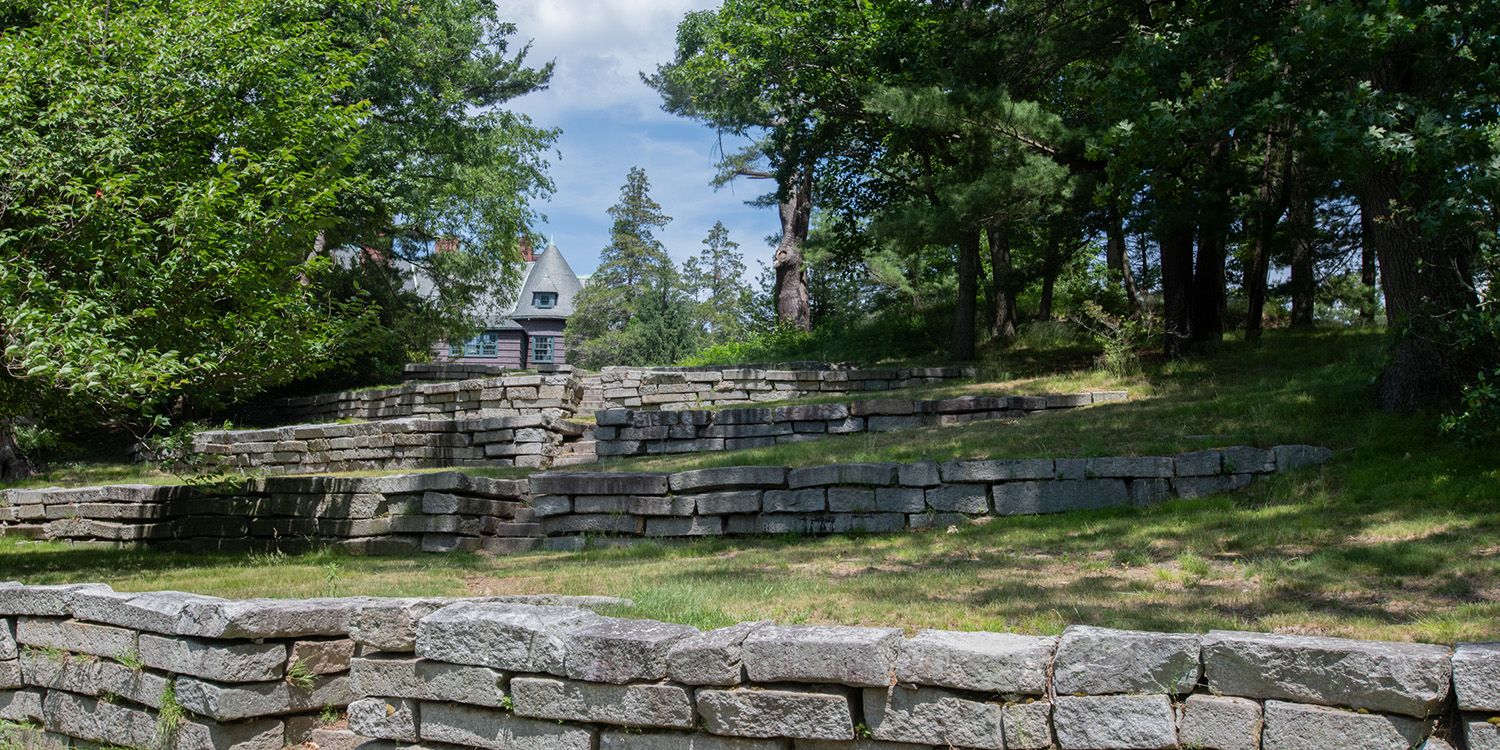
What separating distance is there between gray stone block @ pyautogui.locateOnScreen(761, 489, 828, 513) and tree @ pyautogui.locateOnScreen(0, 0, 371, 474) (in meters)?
4.83

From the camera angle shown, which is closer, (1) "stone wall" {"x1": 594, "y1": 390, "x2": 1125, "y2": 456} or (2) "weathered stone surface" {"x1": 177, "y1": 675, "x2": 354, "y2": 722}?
(2) "weathered stone surface" {"x1": 177, "y1": 675, "x2": 354, "y2": 722}

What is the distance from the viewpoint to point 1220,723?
143 inches

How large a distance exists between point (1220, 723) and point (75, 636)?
5.86 metres

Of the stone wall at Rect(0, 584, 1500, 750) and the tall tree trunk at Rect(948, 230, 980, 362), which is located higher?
the tall tree trunk at Rect(948, 230, 980, 362)

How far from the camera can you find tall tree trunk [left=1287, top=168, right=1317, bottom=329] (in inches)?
624

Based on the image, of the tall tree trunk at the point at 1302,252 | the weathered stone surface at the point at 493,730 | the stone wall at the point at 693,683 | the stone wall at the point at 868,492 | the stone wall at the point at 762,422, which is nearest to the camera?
the stone wall at the point at 693,683

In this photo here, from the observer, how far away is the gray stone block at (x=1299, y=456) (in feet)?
29.5

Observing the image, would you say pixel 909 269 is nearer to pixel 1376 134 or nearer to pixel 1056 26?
pixel 1056 26

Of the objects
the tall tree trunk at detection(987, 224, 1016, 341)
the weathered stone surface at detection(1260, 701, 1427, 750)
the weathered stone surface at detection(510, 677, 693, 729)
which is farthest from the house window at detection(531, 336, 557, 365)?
the weathered stone surface at detection(1260, 701, 1427, 750)

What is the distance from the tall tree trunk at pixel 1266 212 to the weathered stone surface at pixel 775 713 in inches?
484

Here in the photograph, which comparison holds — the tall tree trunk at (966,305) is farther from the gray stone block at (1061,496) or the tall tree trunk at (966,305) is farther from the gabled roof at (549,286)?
the gabled roof at (549,286)

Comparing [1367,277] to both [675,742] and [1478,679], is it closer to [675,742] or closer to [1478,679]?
[1478,679]

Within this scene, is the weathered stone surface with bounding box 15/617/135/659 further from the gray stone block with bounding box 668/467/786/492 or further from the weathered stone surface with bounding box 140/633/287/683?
the gray stone block with bounding box 668/467/786/492

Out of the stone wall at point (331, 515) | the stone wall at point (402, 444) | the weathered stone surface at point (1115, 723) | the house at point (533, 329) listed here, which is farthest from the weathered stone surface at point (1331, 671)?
the house at point (533, 329)
